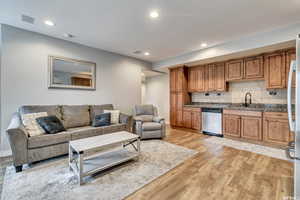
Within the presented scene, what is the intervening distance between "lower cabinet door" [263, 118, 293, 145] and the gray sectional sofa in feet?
11.3

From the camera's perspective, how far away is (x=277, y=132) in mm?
3199

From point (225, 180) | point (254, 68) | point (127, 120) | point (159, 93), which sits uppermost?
point (254, 68)

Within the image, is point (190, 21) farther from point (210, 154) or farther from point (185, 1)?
point (210, 154)

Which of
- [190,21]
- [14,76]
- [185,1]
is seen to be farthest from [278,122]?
[14,76]

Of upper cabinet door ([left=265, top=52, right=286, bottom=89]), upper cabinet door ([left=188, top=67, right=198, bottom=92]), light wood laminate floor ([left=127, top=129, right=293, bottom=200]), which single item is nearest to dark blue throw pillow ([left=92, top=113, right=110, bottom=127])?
light wood laminate floor ([left=127, top=129, right=293, bottom=200])

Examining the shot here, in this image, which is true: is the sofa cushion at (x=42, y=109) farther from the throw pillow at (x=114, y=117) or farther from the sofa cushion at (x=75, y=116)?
the throw pillow at (x=114, y=117)

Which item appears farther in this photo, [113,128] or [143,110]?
[143,110]

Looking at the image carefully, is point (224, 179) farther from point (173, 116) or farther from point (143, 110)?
point (173, 116)

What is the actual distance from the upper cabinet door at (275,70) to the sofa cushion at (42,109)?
207 inches

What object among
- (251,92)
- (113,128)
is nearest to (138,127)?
(113,128)

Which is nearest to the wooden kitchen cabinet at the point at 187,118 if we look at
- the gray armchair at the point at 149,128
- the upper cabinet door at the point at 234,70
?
the gray armchair at the point at 149,128

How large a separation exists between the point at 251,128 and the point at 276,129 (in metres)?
0.49

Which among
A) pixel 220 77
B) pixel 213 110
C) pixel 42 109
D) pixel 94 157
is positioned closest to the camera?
pixel 94 157

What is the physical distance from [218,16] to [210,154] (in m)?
2.70
